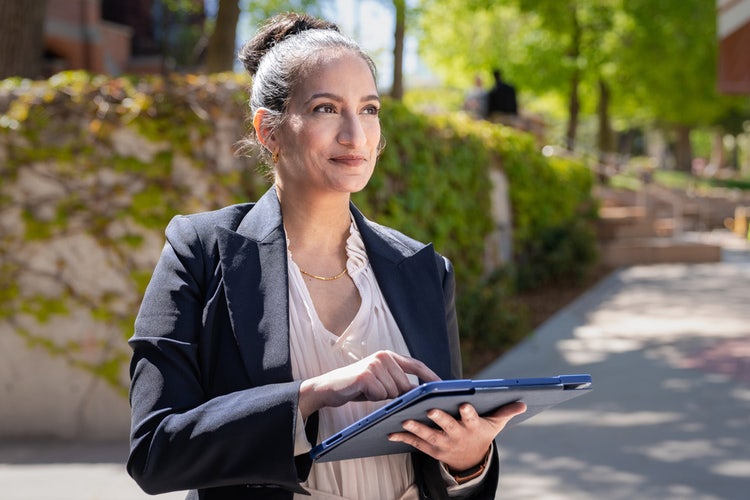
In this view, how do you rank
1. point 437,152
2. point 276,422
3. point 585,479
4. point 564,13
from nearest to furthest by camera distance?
1. point 276,422
2. point 585,479
3. point 437,152
4. point 564,13

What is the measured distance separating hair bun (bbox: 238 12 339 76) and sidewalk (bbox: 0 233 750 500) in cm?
340

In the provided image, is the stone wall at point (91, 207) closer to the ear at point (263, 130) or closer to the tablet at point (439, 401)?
the ear at point (263, 130)

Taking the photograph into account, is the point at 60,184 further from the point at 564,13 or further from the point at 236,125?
the point at 564,13

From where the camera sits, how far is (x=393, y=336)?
204 cm

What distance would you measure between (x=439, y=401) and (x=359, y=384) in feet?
0.51

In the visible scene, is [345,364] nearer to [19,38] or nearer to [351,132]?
[351,132]

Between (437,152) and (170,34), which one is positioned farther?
(170,34)

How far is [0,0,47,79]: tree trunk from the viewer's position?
895 cm

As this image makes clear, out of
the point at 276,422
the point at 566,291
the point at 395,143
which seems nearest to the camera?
the point at 276,422

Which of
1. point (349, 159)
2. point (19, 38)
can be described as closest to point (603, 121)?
point (19, 38)

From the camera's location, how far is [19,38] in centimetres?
902

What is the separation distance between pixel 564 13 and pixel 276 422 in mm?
25861

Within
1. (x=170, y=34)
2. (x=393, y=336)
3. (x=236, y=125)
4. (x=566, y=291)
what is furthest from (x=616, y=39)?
(x=393, y=336)

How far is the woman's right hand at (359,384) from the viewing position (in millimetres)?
1715
